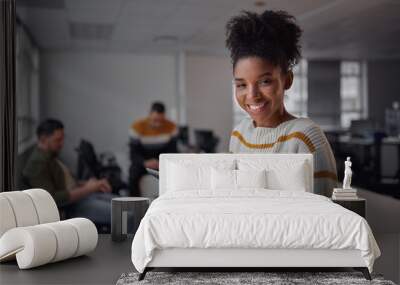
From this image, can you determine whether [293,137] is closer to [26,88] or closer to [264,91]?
[264,91]

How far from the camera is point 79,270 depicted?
177 inches

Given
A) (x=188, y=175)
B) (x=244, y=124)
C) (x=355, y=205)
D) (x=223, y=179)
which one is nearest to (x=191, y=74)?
(x=244, y=124)

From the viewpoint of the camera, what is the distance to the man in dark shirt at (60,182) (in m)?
7.45

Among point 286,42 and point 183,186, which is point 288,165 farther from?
point 286,42

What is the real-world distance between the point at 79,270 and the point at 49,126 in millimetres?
4176

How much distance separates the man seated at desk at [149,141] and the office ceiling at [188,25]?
1.00 metres

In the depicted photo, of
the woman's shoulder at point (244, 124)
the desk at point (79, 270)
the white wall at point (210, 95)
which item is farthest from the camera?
the white wall at point (210, 95)

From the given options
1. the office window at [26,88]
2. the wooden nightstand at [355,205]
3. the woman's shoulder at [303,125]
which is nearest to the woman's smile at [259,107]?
the woman's shoulder at [303,125]

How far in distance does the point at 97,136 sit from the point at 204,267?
14.1ft

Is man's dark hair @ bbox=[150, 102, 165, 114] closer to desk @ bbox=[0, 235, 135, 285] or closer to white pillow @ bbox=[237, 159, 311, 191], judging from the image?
white pillow @ bbox=[237, 159, 311, 191]

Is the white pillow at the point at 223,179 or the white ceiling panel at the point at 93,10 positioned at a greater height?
the white ceiling panel at the point at 93,10

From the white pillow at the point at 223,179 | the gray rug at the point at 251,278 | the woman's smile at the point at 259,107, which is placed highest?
the woman's smile at the point at 259,107

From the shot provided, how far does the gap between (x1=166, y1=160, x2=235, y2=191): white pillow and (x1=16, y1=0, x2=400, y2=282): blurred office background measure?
1.42 meters

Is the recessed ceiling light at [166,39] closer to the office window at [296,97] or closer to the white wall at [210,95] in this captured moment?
the white wall at [210,95]
